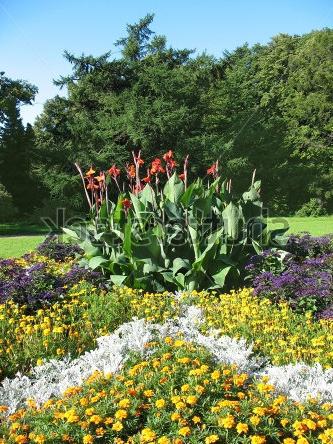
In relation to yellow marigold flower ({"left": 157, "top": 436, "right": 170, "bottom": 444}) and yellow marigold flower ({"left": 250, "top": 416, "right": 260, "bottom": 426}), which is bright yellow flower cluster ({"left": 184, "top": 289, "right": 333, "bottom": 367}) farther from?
yellow marigold flower ({"left": 157, "top": 436, "right": 170, "bottom": 444})

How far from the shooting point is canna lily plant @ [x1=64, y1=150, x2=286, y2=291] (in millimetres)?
5992

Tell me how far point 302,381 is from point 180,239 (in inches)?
122

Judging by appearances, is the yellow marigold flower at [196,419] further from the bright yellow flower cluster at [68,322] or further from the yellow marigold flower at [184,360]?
the bright yellow flower cluster at [68,322]

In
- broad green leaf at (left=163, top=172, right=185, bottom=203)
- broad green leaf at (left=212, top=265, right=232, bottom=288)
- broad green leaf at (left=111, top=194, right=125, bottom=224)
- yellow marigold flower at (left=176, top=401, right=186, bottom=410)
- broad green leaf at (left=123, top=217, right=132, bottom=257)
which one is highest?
broad green leaf at (left=163, top=172, right=185, bottom=203)

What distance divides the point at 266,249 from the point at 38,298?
2725 mm

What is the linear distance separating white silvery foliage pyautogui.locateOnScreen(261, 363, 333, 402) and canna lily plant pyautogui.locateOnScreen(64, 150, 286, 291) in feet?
8.37

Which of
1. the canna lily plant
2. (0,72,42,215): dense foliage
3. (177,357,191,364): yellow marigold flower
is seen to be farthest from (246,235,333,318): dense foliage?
(0,72,42,215): dense foliage

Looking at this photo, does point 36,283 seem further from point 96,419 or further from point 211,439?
point 211,439

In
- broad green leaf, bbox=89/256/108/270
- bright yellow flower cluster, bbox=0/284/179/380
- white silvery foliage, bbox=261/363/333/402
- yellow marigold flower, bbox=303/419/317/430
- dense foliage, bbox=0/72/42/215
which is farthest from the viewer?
dense foliage, bbox=0/72/42/215

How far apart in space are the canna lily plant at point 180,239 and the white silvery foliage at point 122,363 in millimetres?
1918

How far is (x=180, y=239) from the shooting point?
6.17 metres

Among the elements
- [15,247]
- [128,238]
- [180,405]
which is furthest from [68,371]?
[15,247]

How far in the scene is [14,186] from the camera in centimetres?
2636

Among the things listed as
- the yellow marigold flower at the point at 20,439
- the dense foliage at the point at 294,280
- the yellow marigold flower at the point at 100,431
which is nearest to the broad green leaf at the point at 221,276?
the dense foliage at the point at 294,280
